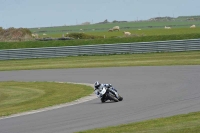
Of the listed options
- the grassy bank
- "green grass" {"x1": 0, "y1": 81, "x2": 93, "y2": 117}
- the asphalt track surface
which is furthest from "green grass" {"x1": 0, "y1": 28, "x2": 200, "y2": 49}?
"green grass" {"x1": 0, "y1": 81, "x2": 93, "y2": 117}

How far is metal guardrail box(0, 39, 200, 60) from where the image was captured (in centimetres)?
4556

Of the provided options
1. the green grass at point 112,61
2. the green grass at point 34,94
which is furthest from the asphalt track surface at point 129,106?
the green grass at point 112,61

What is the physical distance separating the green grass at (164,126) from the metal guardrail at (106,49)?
1244 inches

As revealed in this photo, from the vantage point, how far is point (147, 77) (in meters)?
28.5

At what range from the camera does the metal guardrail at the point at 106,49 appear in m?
45.6

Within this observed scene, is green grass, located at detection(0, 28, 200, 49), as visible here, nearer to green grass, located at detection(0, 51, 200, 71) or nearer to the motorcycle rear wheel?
green grass, located at detection(0, 51, 200, 71)

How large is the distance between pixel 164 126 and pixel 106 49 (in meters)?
36.5

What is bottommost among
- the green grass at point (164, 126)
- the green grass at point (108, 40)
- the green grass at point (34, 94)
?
the green grass at point (34, 94)


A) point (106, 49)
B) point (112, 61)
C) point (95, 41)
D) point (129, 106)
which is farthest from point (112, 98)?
point (95, 41)

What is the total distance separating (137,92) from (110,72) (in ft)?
38.0

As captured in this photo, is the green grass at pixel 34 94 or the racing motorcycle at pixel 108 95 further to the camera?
the green grass at pixel 34 94

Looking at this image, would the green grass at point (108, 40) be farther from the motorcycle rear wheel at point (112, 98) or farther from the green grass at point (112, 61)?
the motorcycle rear wheel at point (112, 98)

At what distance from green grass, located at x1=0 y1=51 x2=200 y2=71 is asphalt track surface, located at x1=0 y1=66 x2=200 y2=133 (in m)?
7.81

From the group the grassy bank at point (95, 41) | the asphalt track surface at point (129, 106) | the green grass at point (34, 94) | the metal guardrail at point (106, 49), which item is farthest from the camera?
the grassy bank at point (95, 41)
